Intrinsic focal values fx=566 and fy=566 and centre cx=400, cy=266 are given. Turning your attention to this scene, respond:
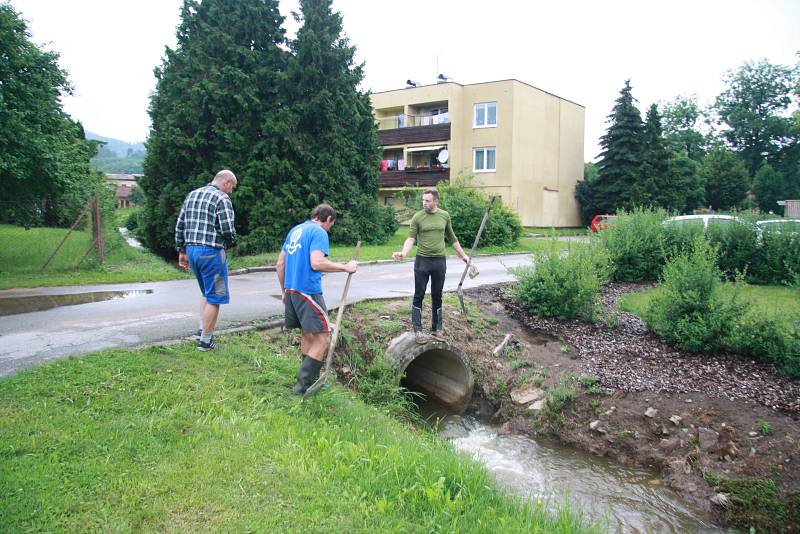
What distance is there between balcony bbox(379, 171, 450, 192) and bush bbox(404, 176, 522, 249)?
11992mm

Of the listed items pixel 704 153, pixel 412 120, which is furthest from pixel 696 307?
pixel 704 153

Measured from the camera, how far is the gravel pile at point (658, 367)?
801 cm

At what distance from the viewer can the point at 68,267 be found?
15.1 metres

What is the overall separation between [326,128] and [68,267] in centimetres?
1126

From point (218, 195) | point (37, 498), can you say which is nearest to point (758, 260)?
point (218, 195)

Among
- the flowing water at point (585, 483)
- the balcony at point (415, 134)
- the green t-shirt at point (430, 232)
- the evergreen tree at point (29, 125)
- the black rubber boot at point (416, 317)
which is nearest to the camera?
the flowing water at point (585, 483)

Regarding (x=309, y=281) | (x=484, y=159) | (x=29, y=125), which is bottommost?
(x=309, y=281)

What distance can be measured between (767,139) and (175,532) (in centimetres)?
6928

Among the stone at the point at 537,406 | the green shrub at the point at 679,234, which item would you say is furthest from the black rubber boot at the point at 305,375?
the green shrub at the point at 679,234

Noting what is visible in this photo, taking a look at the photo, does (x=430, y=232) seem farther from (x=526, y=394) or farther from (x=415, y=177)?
(x=415, y=177)

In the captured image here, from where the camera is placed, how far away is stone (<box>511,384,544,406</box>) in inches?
355

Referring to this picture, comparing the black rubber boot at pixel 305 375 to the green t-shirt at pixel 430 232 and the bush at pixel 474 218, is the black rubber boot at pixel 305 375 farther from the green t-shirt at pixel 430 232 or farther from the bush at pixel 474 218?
the bush at pixel 474 218

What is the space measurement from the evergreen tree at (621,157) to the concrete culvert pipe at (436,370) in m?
31.5

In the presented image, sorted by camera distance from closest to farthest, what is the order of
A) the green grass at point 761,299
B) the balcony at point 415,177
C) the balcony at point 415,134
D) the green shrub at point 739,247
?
the green grass at point 761,299 → the green shrub at point 739,247 → the balcony at point 415,134 → the balcony at point 415,177
